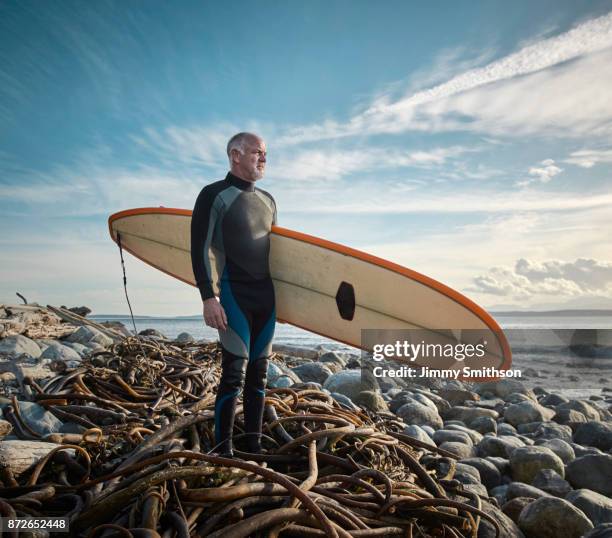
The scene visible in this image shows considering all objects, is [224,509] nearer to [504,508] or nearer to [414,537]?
[414,537]

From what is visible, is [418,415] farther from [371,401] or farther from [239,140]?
[239,140]

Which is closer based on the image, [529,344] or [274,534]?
[274,534]

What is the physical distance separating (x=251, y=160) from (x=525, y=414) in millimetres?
6120

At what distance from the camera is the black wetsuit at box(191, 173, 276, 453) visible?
10.1 ft

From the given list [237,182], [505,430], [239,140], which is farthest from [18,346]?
[505,430]

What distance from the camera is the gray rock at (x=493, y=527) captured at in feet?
9.18

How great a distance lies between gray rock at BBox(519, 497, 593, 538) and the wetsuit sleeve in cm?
265

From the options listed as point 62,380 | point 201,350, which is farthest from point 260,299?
point 201,350

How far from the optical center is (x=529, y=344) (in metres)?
24.1

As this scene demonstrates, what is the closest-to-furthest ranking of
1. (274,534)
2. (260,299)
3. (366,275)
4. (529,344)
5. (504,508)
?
(274,534)
(260,299)
(504,508)
(366,275)
(529,344)

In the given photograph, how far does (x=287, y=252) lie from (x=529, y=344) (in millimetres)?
23251

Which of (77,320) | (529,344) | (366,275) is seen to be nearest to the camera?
(366,275)

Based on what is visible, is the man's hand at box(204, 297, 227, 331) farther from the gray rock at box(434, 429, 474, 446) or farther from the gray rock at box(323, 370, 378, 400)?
the gray rock at box(323, 370, 378, 400)

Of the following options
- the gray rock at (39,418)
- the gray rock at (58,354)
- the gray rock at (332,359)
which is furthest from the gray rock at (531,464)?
the gray rock at (332,359)
